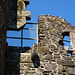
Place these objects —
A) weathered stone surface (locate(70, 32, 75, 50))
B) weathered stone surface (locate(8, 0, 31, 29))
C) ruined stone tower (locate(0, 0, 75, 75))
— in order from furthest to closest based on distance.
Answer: weathered stone surface (locate(70, 32, 75, 50)), weathered stone surface (locate(8, 0, 31, 29)), ruined stone tower (locate(0, 0, 75, 75))

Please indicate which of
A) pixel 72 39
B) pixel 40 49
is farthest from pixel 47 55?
pixel 72 39

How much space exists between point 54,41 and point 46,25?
1.12 meters

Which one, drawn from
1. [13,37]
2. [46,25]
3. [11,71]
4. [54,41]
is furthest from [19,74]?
[46,25]

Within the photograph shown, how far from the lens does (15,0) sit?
307 inches

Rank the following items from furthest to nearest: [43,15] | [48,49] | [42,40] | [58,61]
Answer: [43,15]
[42,40]
[48,49]
[58,61]

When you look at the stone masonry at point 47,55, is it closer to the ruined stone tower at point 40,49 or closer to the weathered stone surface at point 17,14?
the ruined stone tower at point 40,49

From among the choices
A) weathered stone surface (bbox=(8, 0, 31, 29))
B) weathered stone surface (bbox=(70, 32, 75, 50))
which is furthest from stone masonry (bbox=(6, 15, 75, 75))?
weathered stone surface (bbox=(8, 0, 31, 29))

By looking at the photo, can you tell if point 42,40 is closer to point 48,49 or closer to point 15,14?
point 48,49

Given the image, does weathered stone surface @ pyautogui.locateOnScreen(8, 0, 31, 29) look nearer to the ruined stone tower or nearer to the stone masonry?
the ruined stone tower

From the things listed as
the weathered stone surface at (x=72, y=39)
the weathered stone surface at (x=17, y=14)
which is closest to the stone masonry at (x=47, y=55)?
the weathered stone surface at (x=72, y=39)

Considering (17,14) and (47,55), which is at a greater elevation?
(17,14)

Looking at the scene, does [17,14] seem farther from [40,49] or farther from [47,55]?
[47,55]

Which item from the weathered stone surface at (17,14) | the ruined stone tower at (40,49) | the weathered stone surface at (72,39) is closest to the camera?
the ruined stone tower at (40,49)

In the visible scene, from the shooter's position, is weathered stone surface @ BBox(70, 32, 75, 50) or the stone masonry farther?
weathered stone surface @ BBox(70, 32, 75, 50)
